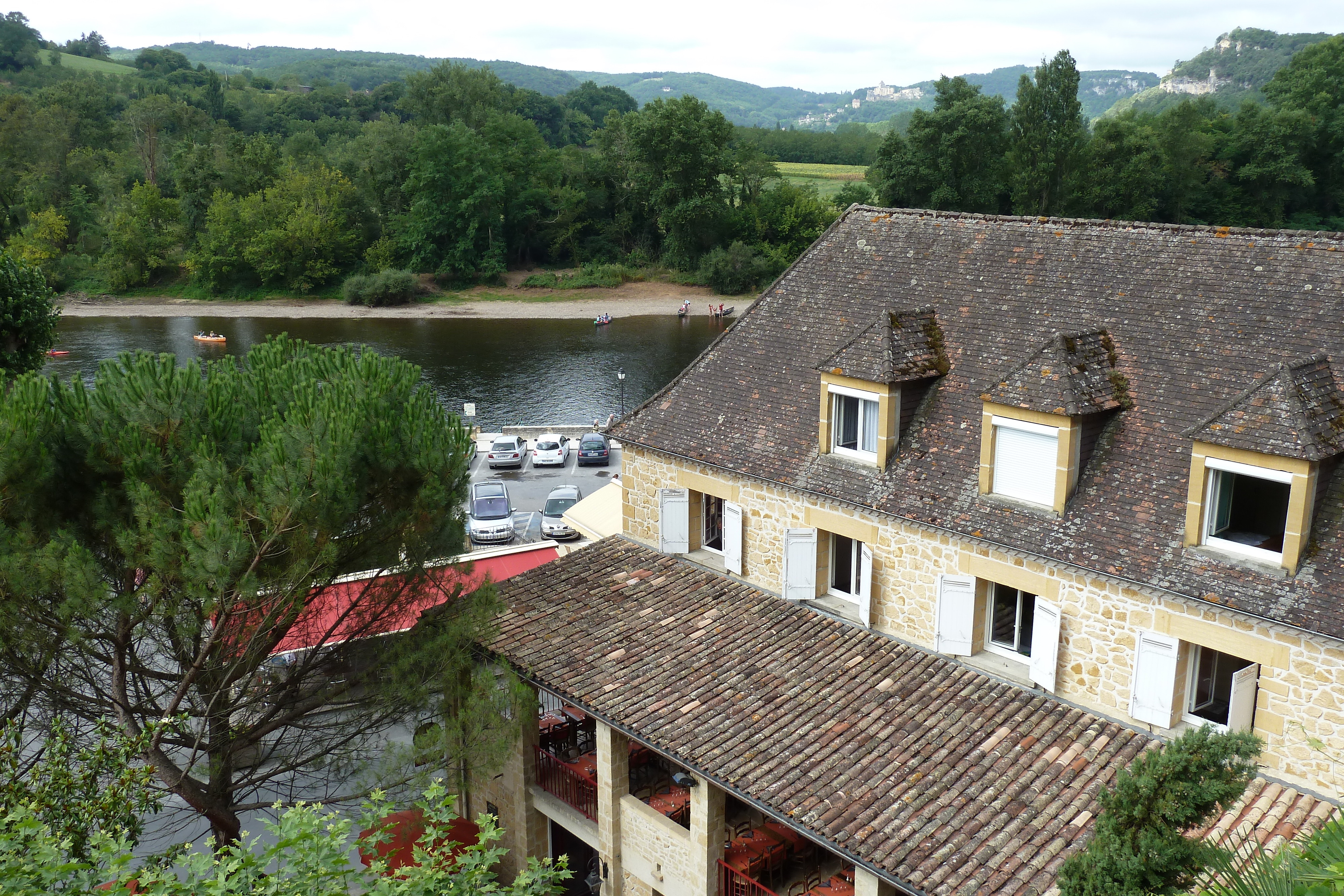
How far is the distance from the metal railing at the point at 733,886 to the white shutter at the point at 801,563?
4.44 metres

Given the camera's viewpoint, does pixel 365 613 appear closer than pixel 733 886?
No

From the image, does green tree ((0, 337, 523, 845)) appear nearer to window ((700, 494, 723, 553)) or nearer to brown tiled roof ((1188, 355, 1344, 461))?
window ((700, 494, 723, 553))

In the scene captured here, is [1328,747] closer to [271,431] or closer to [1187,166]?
[271,431]

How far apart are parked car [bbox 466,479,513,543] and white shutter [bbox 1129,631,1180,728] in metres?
26.0

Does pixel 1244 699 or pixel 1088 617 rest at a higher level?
pixel 1088 617

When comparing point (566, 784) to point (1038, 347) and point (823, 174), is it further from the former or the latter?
point (823, 174)

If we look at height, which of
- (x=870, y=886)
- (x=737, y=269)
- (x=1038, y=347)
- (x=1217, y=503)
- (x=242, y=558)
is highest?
(x=1038, y=347)

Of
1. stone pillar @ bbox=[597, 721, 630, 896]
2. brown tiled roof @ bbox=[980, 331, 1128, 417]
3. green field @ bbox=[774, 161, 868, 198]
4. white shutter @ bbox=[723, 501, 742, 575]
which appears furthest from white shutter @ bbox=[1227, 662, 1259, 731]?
green field @ bbox=[774, 161, 868, 198]

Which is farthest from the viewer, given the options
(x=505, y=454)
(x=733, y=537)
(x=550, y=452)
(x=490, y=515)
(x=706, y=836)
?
(x=550, y=452)

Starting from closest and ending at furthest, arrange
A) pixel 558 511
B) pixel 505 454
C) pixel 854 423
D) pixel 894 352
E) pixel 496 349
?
pixel 894 352 → pixel 854 423 → pixel 558 511 → pixel 505 454 → pixel 496 349

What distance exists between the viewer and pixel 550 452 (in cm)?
4900

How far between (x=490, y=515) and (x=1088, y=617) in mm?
27096

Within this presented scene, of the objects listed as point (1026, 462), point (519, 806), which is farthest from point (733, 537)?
point (519, 806)

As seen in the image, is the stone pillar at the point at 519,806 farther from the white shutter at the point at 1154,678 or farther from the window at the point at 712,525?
the white shutter at the point at 1154,678
